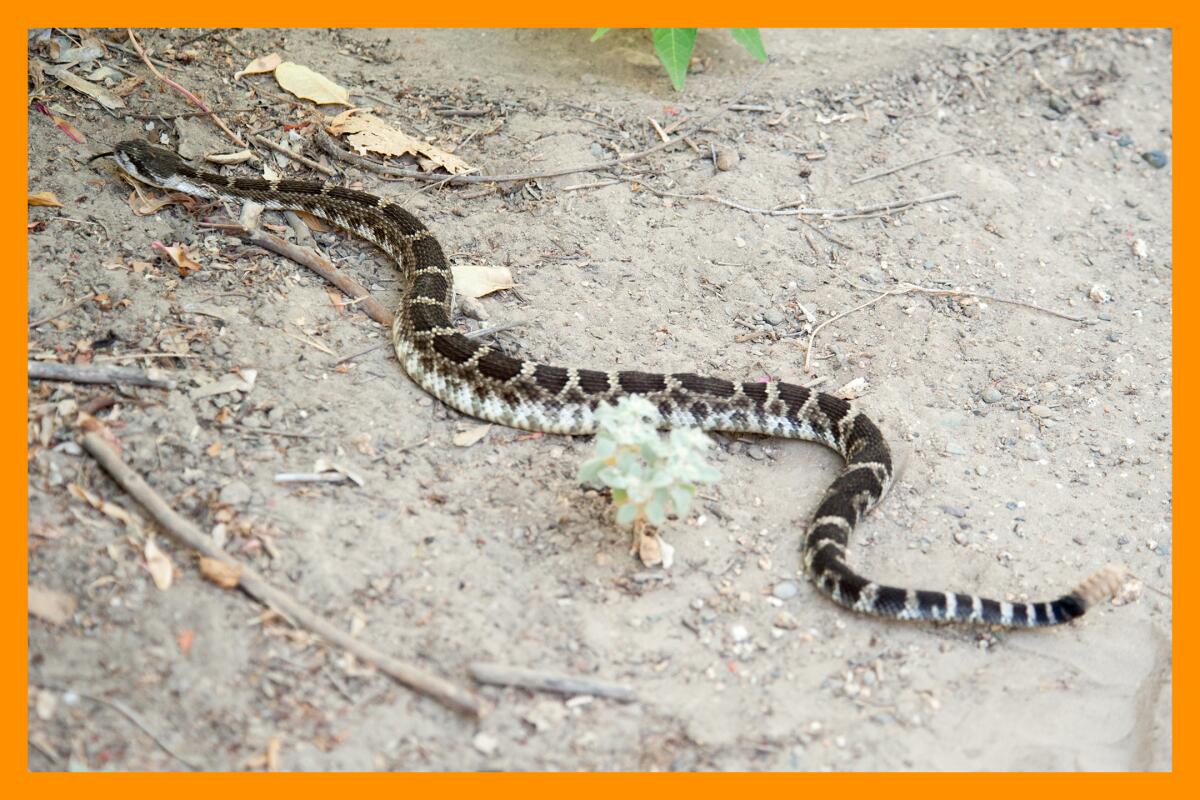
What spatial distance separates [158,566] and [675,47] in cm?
605

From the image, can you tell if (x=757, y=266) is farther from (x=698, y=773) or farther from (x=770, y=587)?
(x=698, y=773)

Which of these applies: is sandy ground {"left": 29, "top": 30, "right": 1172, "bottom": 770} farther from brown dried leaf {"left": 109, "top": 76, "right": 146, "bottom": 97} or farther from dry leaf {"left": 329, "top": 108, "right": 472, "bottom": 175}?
dry leaf {"left": 329, "top": 108, "right": 472, "bottom": 175}

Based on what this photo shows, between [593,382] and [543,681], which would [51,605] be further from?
[593,382]

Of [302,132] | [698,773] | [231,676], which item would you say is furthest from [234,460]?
[302,132]

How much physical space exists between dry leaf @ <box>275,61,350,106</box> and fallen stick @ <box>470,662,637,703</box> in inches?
218

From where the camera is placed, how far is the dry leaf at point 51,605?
5.25 metres

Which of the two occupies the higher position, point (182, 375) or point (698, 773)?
point (182, 375)

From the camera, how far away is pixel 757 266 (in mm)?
8648

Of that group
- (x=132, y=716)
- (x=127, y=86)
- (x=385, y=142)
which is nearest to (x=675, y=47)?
(x=385, y=142)

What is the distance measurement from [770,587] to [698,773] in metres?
1.38

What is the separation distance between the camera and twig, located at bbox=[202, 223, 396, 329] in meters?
7.87

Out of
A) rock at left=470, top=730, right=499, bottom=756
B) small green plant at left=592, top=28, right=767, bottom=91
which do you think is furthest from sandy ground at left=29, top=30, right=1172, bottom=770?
small green plant at left=592, top=28, right=767, bottom=91

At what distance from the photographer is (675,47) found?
9336 millimetres

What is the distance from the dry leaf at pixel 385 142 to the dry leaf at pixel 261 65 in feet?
2.58
